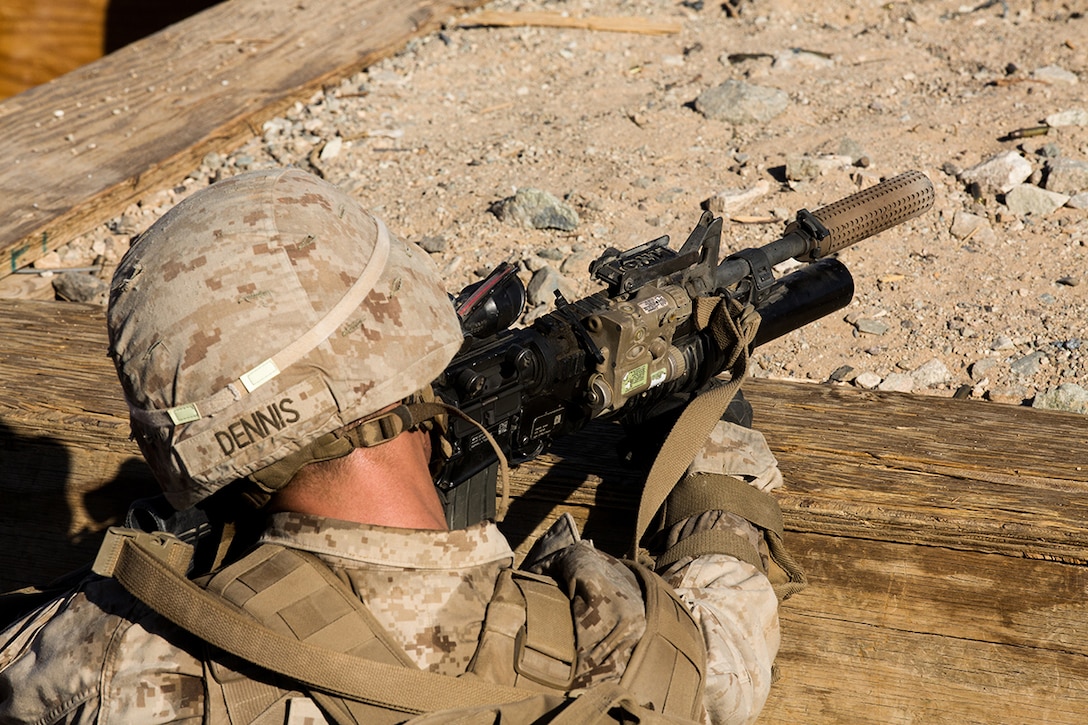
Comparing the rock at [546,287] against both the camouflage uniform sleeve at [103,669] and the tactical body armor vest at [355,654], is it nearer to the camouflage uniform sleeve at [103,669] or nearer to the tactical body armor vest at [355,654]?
the tactical body armor vest at [355,654]

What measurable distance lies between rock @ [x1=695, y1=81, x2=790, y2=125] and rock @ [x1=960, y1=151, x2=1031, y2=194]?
39.3 inches

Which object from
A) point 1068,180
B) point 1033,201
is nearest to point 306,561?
point 1033,201

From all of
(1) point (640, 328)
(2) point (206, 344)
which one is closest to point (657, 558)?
(1) point (640, 328)

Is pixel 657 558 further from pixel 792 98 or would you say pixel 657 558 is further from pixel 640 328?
pixel 792 98

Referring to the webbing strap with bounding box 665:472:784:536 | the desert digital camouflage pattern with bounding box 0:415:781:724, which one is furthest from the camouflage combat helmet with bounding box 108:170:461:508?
the webbing strap with bounding box 665:472:784:536

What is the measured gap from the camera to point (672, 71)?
18.3 ft

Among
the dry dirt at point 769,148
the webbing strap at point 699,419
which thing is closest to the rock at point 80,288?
the dry dirt at point 769,148

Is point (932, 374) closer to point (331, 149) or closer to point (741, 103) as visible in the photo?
point (741, 103)

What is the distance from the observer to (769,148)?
4.85 metres

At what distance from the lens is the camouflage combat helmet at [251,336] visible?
183 centimetres

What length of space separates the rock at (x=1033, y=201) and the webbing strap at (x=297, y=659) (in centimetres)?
340

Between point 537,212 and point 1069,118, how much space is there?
2.42 metres

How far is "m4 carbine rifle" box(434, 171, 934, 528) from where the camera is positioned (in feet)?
7.59

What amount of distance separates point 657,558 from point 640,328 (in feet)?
1.74
